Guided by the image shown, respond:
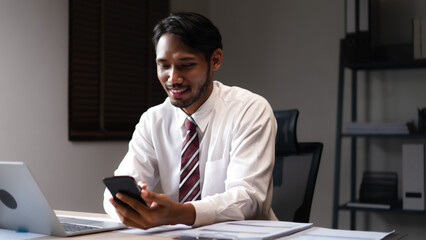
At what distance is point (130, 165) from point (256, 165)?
44 centimetres

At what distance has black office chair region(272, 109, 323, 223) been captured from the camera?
190 cm

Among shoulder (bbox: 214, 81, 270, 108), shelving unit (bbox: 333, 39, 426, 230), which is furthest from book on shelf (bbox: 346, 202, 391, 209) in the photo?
shoulder (bbox: 214, 81, 270, 108)

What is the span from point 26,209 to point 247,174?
593 millimetres

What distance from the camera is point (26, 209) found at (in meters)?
1.24

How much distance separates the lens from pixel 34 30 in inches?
107

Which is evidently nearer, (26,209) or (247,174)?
(26,209)

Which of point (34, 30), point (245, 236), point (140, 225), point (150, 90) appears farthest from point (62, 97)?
point (245, 236)

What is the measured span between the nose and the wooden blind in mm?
1417

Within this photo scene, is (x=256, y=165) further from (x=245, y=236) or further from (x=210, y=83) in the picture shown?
(x=245, y=236)

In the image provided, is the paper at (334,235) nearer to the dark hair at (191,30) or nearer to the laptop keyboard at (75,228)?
the laptop keyboard at (75,228)

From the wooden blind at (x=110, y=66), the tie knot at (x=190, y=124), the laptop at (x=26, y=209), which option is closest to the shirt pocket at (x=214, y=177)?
the tie knot at (x=190, y=124)

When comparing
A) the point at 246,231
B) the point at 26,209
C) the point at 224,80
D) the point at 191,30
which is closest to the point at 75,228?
the point at 26,209

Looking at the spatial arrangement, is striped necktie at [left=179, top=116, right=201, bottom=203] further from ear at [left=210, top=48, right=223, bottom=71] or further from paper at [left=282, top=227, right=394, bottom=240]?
paper at [left=282, top=227, right=394, bottom=240]

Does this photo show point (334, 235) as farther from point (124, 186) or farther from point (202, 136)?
point (202, 136)
